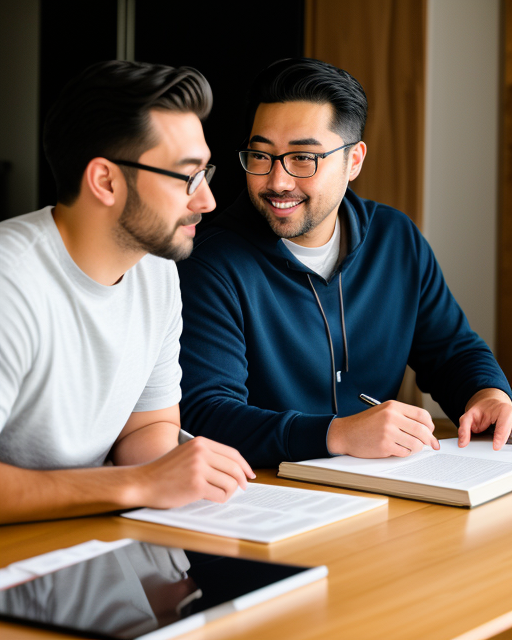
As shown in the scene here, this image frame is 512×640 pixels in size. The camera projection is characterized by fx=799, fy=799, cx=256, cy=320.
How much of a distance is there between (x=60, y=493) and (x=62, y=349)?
0.21 meters

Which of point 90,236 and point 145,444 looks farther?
point 145,444

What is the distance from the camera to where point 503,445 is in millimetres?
1353

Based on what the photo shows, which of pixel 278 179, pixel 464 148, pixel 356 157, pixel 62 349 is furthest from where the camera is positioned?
pixel 464 148

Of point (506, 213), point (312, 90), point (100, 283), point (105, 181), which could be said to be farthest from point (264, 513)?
point (506, 213)

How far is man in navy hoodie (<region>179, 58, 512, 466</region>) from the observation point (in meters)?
1.52

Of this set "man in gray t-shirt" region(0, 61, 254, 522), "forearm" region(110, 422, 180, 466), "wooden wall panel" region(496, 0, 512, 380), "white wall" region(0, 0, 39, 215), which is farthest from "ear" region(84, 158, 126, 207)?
"white wall" region(0, 0, 39, 215)

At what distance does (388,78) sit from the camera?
8.70 feet

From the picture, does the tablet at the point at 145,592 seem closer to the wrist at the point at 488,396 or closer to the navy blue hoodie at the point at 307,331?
the navy blue hoodie at the point at 307,331

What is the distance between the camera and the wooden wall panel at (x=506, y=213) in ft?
8.48

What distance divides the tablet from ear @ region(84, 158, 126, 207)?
1.71 ft

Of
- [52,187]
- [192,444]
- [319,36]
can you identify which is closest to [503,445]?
[192,444]

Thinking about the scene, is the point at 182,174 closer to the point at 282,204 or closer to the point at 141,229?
the point at 141,229

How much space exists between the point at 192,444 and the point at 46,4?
2.67 meters

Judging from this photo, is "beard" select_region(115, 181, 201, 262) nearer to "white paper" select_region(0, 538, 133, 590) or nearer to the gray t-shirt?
the gray t-shirt
